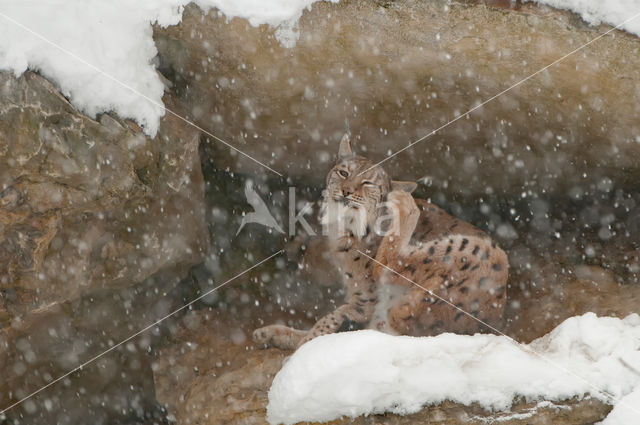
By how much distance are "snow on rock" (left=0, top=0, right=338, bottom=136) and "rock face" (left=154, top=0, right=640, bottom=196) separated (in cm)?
13

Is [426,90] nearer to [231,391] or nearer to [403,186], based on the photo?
[403,186]

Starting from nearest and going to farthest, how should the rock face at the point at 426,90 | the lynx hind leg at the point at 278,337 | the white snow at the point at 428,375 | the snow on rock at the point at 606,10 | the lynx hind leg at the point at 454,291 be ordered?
the white snow at the point at 428,375, the snow on rock at the point at 606,10, the rock face at the point at 426,90, the lynx hind leg at the point at 454,291, the lynx hind leg at the point at 278,337

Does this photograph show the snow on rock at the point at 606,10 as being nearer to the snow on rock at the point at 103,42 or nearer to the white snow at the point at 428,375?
the snow on rock at the point at 103,42

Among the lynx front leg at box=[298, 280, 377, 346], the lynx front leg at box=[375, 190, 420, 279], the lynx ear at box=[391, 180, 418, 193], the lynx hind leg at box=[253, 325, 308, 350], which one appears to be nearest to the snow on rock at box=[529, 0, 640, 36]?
Result: the lynx ear at box=[391, 180, 418, 193]

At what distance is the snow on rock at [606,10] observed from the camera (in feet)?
14.8

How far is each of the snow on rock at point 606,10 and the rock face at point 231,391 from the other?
250 cm

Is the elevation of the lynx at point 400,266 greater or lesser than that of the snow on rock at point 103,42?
lesser

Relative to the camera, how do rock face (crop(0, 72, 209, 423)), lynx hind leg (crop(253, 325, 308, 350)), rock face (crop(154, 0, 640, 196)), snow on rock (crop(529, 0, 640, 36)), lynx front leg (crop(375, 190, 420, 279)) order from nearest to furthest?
rock face (crop(0, 72, 209, 423)) < snow on rock (crop(529, 0, 640, 36)) < rock face (crop(154, 0, 640, 196)) < lynx front leg (crop(375, 190, 420, 279)) < lynx hind leg (crop(253, 325, 308, 350))

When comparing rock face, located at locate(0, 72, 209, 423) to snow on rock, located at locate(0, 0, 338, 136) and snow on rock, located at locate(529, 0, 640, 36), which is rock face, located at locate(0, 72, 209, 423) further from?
snow on rock, located at locate(529, 0, 640, 36)

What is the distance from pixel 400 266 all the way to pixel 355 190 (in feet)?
2.17

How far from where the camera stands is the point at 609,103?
485 cm

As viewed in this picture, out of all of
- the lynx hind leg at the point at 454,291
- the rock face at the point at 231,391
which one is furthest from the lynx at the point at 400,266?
the rock face at the point at 231,391

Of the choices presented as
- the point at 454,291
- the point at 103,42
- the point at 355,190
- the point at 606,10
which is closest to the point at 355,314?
the point at 454,291

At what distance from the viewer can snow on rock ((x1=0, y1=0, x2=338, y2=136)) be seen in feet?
14.1
